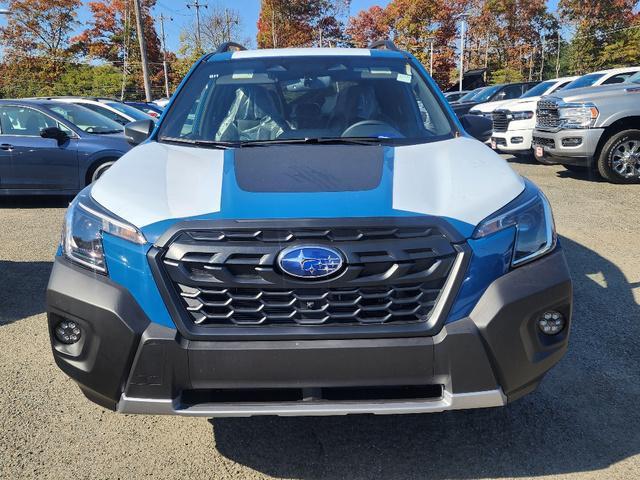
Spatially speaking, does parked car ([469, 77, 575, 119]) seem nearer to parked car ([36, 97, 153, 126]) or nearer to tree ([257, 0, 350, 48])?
parked car ([36, 97, 153, 126])

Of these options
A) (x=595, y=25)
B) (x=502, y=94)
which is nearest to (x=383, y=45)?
Result: (x=502, y=94)

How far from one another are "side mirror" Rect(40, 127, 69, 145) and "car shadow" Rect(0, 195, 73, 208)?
3.17 feet

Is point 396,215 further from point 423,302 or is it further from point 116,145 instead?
point 116,145

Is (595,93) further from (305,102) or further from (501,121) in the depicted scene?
(305,102)

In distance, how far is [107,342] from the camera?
6.94ft

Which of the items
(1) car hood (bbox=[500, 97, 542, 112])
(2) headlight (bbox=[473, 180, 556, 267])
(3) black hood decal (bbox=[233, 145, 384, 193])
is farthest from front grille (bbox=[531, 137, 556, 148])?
(2) headlight (bbox=[473, 180, 556, 267])

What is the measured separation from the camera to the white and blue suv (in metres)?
2.05

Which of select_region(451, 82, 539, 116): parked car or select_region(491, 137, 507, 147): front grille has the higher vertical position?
select_region(451, 82, 539, 116): parked car

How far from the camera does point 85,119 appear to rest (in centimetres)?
888

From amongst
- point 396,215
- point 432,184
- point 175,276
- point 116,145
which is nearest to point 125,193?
point 175,276

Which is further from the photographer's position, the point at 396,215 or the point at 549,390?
the point at 549,390

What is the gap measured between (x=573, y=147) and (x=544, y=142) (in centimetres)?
69

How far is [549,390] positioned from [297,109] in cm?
215

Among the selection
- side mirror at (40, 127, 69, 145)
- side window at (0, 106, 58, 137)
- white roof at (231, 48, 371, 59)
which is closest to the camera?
white roof at (231, 48, 371, 59)
